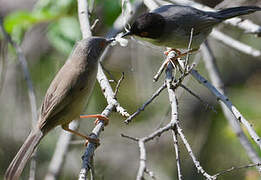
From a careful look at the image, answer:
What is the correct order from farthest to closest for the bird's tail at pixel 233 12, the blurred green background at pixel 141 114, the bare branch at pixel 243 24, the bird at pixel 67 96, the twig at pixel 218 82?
the blurred green background at pixel 141 114 < the bird's tail at pixel 233 12 < the twig at pixel 218 82 < the bare branch at pixel 243 24 < the bird at pixel 67 96

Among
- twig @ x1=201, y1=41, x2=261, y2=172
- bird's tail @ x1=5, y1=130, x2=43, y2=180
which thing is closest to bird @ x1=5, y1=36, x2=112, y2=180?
bird's tail @ x1=5, y1=130, x2=43, y2=180

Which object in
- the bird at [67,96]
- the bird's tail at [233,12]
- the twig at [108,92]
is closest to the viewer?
the twig at [108,92]

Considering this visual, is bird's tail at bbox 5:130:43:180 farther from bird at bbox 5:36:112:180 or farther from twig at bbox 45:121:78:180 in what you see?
twig at bbox 45:121:78:180

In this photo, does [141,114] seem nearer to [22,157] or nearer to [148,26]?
[148,26]

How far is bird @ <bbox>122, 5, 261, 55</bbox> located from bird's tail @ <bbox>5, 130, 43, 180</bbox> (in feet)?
5.56

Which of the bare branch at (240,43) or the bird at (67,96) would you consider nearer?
the bird at (67,96)

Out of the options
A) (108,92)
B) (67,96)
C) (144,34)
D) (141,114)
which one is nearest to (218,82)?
(144,34)

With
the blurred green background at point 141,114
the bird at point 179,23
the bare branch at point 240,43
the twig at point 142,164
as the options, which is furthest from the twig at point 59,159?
the twig at point 142,164

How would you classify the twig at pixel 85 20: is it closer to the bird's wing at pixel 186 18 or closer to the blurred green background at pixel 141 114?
the bird's wing at pixel 186 18

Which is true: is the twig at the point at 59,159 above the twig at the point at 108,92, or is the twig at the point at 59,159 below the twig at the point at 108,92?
below

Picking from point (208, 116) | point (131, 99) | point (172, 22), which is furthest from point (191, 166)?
point (172, 22)

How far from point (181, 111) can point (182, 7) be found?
340 centimetres

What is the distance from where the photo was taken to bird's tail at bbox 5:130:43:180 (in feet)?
12.2

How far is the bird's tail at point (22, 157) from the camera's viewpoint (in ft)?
12.2
